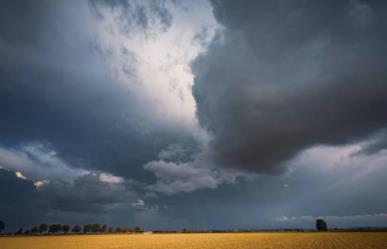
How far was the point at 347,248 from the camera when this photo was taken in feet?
143

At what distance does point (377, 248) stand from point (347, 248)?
444cm

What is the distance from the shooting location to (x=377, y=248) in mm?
40500

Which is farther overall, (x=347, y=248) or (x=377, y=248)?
(x=347, y=248)
